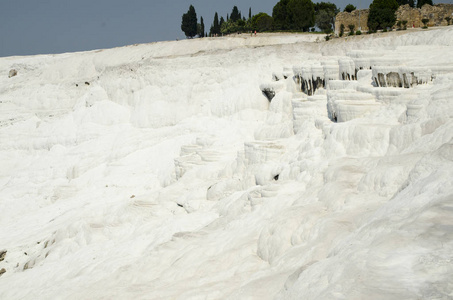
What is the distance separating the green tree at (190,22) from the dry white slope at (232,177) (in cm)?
2048

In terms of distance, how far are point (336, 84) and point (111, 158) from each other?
1334 cm

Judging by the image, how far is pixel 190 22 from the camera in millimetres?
57500

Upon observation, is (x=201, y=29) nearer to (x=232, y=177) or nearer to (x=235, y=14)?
(x=235, y=14)

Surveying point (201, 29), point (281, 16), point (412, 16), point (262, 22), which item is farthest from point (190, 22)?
point (412, 16)

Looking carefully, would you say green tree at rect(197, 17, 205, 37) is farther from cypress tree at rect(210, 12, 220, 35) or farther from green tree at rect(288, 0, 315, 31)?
green tree at rect(288, 0, 315, 31)

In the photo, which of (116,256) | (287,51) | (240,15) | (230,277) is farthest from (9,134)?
(240,15)

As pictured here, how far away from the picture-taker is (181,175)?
21.6 m

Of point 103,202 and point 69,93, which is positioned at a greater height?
point 69,93

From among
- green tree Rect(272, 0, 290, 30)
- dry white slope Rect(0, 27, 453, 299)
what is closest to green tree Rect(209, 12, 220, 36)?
green tree Rect(272, 0, 290, 30)

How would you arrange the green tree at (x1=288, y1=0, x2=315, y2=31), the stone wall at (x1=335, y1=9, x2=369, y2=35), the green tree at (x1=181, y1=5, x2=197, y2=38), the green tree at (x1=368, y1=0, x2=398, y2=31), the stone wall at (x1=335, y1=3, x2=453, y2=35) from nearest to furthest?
the stone wall at (x1=335, y1=3, x2=453, y2=35), the green tree at (x1=368, y1=0, x2=398, y2=31), the stone wall at (x1=335, y1=9, x2=369, y2=35), the green tree at (x1=288, y1=0, x2=315, y2=31), the green tree at (x1=181, y1=5, x2=197, y2=38)

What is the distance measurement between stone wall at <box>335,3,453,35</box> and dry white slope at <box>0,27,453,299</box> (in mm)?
3353

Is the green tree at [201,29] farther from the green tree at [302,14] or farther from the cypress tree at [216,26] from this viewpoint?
the green tree at [302,14]

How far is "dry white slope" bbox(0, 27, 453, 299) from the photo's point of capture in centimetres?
813

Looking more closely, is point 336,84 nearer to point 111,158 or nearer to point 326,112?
point 326,112
